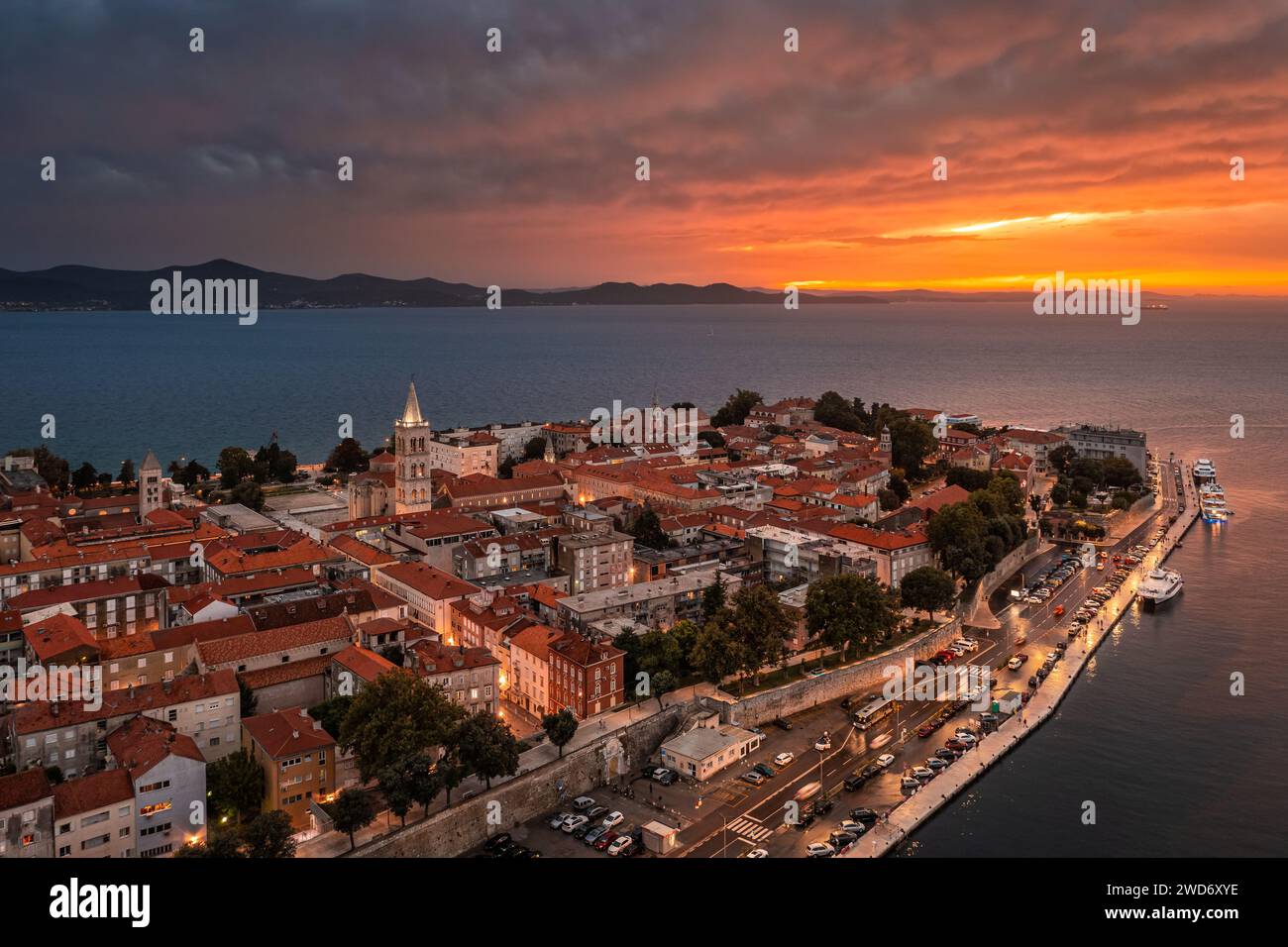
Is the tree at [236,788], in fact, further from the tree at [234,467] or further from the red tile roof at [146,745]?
the tree at [234,467]

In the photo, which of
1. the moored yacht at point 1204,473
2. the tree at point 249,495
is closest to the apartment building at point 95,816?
the tree at point 249,495

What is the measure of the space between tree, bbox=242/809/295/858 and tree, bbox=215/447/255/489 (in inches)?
1051

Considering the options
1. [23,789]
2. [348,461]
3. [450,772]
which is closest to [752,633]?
[450,772]

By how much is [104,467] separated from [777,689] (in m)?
41.9

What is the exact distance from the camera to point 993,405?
2773 inches

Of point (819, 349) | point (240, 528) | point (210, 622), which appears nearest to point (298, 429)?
point (240, 528)

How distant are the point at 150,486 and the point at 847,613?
68.8 feet

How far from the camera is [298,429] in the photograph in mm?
58750

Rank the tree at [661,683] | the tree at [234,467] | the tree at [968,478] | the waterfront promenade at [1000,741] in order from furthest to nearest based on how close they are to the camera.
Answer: the tree at [234,467] → the tree at [968,478] → the tree at [661,683] → the waterfront promenade at [1000,741]

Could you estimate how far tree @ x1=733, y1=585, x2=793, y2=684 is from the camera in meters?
18.5

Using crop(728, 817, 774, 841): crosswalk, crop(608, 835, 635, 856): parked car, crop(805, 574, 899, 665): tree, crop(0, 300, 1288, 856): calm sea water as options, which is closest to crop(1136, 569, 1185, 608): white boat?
crop(0, 300, 1288, 856): calm sea water

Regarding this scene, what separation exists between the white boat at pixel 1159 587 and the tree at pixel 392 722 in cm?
2019

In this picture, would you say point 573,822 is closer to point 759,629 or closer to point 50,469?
point 759,629

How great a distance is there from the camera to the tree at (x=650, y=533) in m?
26.0
